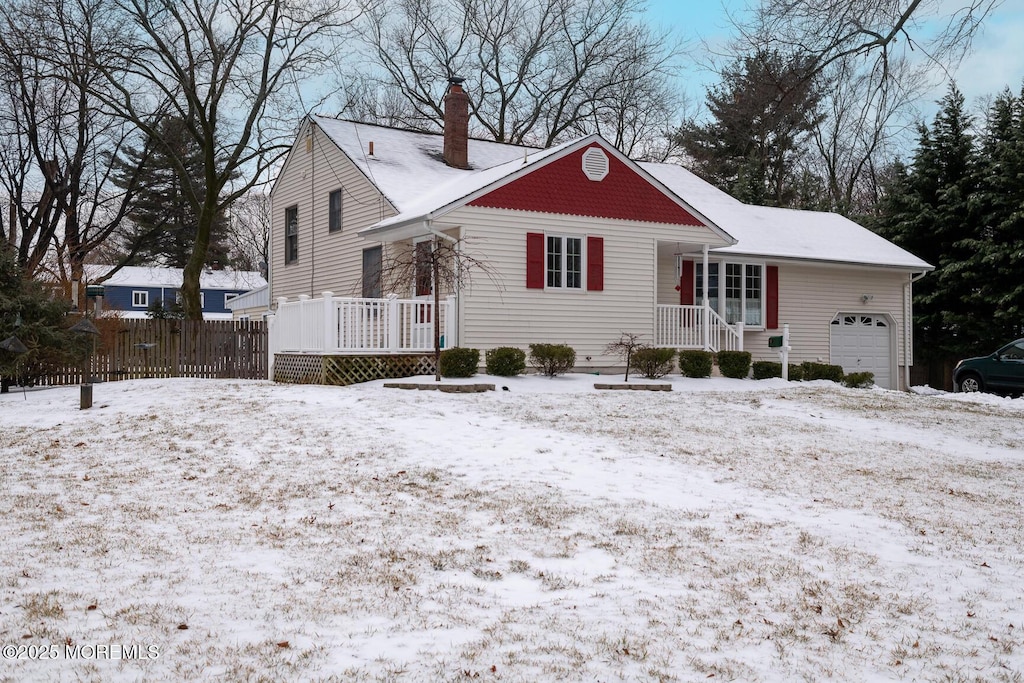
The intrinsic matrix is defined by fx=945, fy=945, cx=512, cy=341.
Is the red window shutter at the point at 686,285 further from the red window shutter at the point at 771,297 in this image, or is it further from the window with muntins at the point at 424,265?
the window with muntins at the point at 424,265

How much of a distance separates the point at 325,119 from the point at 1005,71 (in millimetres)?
16352

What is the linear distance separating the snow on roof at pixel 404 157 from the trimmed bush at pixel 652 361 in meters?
5.53

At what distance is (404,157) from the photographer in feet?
73.9

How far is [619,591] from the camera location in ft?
17.5

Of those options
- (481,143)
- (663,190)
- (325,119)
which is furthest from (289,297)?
(663,190)

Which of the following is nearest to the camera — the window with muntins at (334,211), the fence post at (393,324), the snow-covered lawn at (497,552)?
the snow-covered lawn at (497,552)

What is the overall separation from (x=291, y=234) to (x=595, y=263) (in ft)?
31.1

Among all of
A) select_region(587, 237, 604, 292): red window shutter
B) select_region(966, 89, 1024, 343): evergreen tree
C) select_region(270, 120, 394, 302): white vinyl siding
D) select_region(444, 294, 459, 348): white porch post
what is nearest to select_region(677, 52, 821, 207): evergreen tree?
select_region(966, 89, 1024, 343): evergreen tree

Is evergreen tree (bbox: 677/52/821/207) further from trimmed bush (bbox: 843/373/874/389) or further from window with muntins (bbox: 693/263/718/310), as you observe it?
trimmed bush (bbox: 843/373/874/389)

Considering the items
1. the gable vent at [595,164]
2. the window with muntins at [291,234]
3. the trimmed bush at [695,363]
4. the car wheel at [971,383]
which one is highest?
the gable vent at [595,164]

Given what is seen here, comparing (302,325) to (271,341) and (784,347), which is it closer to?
(271,341)

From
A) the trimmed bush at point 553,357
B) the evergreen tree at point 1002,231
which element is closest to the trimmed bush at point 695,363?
the trimmed bush at point 553,357

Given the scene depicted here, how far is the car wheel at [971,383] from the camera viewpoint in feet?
69.3

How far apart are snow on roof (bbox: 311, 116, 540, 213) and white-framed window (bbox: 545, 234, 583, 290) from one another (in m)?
2.84
